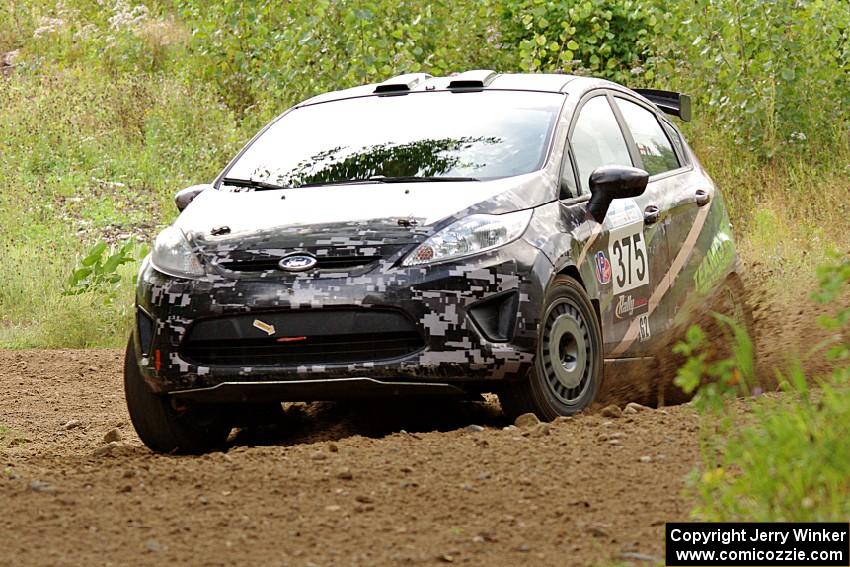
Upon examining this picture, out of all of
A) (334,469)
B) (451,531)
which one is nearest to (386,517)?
(451,531)

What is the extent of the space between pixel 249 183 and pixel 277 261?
1.06 metres

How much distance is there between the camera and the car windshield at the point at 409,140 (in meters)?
6.51

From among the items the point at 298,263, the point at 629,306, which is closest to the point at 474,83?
the point at 629,306

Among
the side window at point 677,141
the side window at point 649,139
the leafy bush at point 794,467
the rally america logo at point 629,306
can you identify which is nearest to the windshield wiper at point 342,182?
the rally america logo at point 629,306

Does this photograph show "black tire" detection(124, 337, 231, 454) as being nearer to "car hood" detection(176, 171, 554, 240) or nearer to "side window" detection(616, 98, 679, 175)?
"car hood" detection(176, 171, 554, 240)

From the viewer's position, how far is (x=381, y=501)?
4527 mm

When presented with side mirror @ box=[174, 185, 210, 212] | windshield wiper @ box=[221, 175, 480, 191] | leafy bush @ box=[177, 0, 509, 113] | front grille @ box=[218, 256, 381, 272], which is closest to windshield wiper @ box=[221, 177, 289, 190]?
windshield wiper @ box=[221, 175, 480, 191]

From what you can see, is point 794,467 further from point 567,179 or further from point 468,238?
point 567,179

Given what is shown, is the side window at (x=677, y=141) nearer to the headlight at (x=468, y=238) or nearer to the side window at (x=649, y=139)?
the side window at (x=649, y=139)

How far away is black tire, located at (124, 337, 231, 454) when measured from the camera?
20.8 feet

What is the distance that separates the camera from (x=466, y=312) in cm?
566

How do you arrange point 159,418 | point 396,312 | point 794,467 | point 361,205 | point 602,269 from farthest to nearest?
point 602,269, point 159,418, point 361,205, point 396,312, point 794,467

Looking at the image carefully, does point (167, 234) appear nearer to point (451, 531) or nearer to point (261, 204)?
point (261, 204)

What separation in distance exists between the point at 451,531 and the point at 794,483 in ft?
3.31
